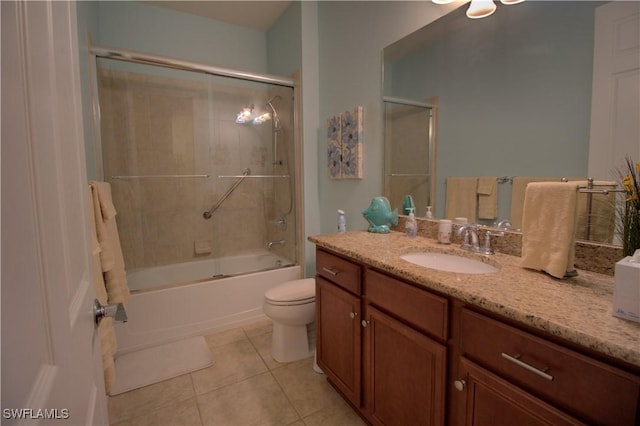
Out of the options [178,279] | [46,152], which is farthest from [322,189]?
[46,152]

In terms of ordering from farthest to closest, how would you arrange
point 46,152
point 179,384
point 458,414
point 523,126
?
point 179,384, point 523,126, point 458,414, point 46,152

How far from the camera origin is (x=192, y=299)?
227 centimetres

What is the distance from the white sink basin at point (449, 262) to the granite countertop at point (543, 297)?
0.03 metres

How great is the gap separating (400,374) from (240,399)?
1.00m

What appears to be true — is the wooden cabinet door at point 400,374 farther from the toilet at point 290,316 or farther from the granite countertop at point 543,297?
the toilet at point 290,316

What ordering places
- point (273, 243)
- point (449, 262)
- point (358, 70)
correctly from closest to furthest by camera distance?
point (449, 262)
point (358, 70)
point (273, 243)

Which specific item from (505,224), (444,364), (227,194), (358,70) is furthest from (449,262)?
(227,194)

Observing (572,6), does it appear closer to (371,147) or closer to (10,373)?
(371,147)

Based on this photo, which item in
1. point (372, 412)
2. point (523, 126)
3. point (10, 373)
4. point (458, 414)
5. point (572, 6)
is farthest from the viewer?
point (372, 412)

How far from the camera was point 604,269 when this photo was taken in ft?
3.21

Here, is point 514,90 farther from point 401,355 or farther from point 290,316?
point 290,316

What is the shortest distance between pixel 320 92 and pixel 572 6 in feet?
5.91

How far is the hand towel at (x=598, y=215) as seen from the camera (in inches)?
37.6

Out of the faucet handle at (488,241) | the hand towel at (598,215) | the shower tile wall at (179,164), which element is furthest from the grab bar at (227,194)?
the hand towel at (598,215)
